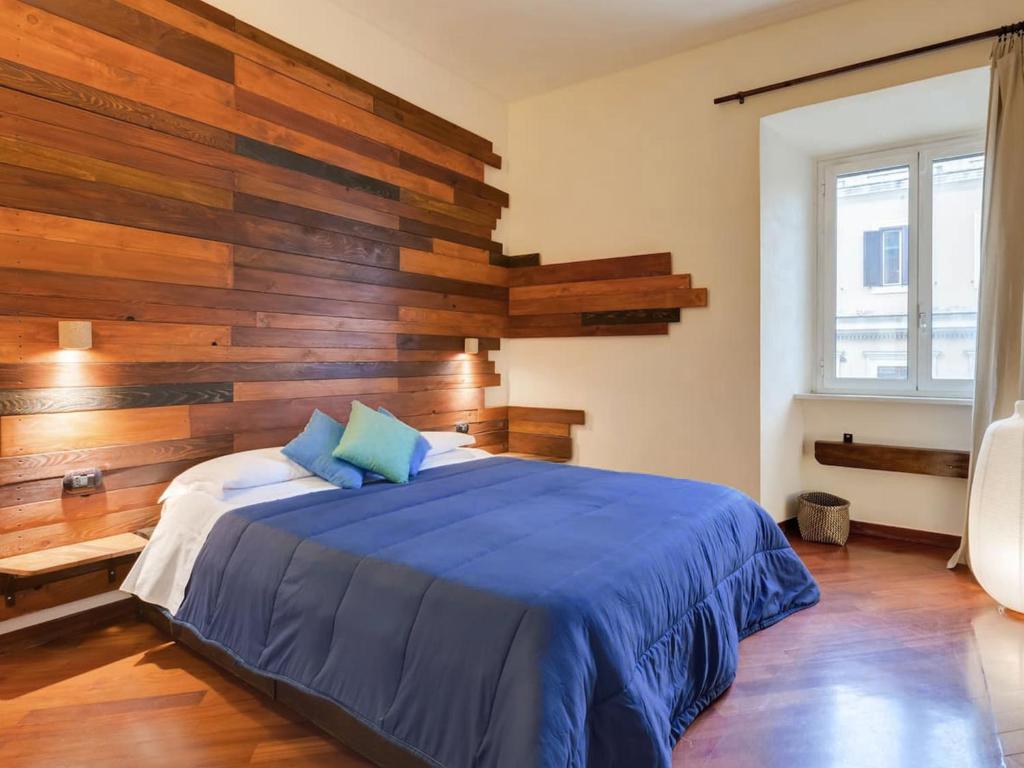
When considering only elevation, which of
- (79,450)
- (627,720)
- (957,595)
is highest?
(79,450)

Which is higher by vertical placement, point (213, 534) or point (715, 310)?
point (715, 310)

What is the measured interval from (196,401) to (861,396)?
405 centimetres

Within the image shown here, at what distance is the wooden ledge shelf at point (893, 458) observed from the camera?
373 centimetres

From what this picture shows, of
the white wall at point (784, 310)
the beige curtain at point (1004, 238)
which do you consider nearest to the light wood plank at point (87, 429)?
the white wall at point (784, 310)

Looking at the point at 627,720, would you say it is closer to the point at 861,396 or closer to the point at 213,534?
the point at 213,534

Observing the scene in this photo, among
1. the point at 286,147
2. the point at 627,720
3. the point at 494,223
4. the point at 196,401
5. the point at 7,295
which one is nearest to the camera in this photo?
the point at 627,720

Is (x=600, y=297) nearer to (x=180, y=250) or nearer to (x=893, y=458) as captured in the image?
(x=893, y=458)

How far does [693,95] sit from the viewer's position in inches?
161

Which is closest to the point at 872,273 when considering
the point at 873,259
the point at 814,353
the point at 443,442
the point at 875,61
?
the point at 873,259

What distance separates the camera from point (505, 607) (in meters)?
1.58

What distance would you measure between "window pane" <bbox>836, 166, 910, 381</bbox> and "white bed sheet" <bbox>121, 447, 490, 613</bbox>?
3.91 metres

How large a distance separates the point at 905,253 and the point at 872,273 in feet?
0.73

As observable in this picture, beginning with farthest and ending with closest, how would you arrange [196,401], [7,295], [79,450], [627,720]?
[196,401], [79,450], [7,295], [627,720]

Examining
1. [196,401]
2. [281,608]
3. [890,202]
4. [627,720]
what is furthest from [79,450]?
[890,202]
